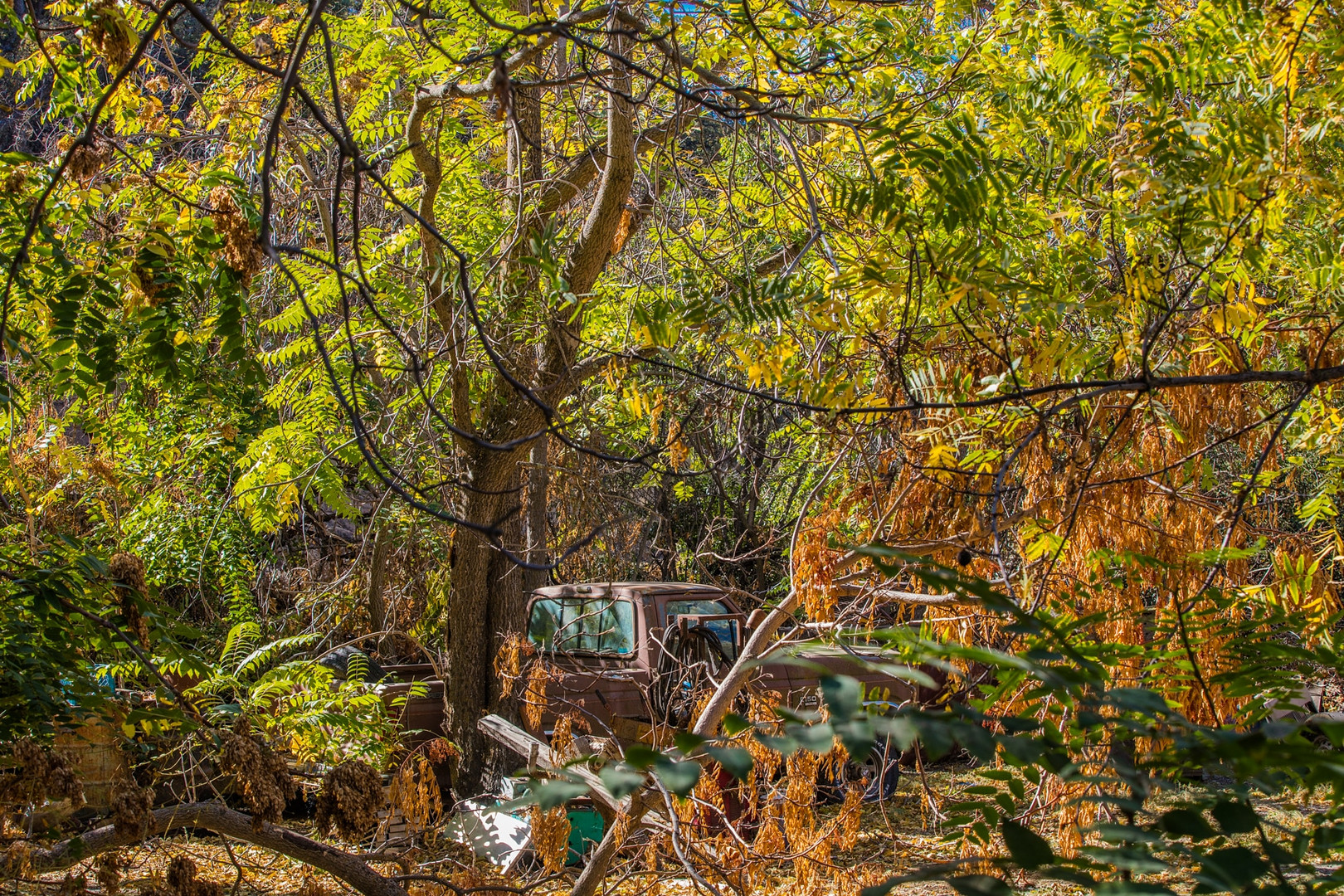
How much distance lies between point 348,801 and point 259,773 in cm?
32

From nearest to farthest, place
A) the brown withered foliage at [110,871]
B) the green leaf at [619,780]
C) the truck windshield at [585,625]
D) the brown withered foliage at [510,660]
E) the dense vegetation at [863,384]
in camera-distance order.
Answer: the green leaf at [619,780]
the dense vegetation at [863,384]
the brown withered foliage at [110,871]
the brown withered foliage at [510,660]
the truck windshield at [585,625]

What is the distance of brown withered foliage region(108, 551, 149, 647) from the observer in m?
3.57

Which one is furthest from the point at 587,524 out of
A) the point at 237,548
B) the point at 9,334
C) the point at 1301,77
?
the point at 1301,77

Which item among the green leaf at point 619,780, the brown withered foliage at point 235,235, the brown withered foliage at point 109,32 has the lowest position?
the green leaf at point 619,780

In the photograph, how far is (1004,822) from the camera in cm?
124

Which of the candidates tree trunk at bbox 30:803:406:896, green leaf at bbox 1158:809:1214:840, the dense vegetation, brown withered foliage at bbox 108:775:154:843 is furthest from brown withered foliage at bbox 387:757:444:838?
green leaf at bbox 1158:809:1214:840

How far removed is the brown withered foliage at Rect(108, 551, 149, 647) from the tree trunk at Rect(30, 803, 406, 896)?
36.2 inches

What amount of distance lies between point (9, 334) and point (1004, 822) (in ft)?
11.4

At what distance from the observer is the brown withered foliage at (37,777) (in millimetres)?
3225

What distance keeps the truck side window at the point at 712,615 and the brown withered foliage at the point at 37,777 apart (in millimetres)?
4598

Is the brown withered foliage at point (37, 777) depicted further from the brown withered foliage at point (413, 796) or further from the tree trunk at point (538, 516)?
the tree trunk at point (538, 516)

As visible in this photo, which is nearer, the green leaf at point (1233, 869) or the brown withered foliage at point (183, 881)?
the green leaf at point (1233, 869)

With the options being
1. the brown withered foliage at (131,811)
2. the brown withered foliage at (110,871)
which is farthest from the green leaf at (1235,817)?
the brown withered foliage at (110,871)

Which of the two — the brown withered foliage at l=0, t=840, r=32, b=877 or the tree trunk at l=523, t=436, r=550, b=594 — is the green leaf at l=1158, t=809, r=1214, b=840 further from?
the tree trunk at l=523, t=436, r=550, b=594
